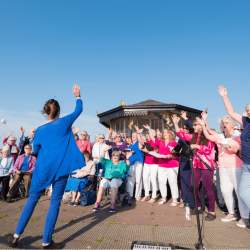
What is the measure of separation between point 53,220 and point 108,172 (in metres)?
3.12

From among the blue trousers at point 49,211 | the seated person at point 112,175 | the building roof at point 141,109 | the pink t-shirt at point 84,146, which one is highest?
the building roof at point 141,109

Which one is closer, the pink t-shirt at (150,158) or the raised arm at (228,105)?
the raised arm at (228,105)

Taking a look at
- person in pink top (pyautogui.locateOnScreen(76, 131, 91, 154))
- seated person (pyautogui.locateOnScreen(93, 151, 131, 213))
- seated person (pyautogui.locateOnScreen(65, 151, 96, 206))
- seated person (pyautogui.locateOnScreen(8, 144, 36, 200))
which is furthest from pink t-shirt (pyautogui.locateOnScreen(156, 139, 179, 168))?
seated person (pyautogui.locateOnScreen(8, 144, 36, 200))

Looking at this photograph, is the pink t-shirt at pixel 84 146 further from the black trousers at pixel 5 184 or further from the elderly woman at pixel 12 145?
the elderly woman at pixel 12 145

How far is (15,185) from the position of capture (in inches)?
312

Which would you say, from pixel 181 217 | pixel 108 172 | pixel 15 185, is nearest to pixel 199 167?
pixel 181 217

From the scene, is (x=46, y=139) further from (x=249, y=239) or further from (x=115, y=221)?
(x=249, y=239)

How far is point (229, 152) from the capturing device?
5047 mm

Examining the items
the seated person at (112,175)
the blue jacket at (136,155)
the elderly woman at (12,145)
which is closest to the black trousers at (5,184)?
the elderly woman at (12,145)

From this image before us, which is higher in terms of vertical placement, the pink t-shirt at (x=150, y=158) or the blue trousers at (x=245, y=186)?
the pink t-shirt at (x=150, y=158)

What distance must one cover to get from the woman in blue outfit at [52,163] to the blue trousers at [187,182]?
9.32 feet

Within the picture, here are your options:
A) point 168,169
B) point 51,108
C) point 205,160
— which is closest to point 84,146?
point 168,169

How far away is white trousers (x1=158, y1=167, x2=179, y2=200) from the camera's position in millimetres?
6652

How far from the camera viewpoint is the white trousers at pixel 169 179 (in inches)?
262
